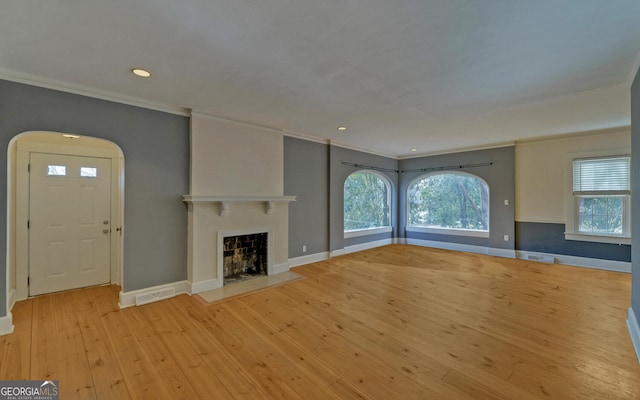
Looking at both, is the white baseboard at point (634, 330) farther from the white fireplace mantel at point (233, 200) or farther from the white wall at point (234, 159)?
the white wall at point (234, 159)

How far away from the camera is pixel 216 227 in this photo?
152 inches

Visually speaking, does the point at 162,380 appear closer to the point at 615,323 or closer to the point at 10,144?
the point at 10,144

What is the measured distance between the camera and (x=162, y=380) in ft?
6.30

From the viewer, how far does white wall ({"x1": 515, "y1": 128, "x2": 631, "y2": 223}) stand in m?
4.89

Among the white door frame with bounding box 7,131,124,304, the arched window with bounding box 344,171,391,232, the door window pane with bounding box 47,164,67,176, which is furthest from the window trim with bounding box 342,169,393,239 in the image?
the door window pane with bounding box 47,164,67,176

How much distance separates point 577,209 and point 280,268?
5774 millimetres

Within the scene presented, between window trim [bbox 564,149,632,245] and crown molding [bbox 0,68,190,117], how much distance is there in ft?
22.7

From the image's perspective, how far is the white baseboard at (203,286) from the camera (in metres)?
3.61

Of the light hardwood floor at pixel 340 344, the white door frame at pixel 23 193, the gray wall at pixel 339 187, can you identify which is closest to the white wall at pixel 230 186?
the light hardwood floor at pixel 340 344

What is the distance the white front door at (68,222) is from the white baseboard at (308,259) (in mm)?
2884

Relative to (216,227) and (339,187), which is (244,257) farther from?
(339,187)

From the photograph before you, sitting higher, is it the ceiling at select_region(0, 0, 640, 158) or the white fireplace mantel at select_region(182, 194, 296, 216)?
the ceiling at select_region(0, 0, 640, 158)

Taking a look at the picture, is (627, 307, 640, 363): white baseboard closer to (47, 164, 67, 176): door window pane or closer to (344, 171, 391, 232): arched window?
(344, 171, 391, 232): arched window

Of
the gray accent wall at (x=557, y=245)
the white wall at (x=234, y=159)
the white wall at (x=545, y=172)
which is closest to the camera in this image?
the white wall at (x=234, y=159)
